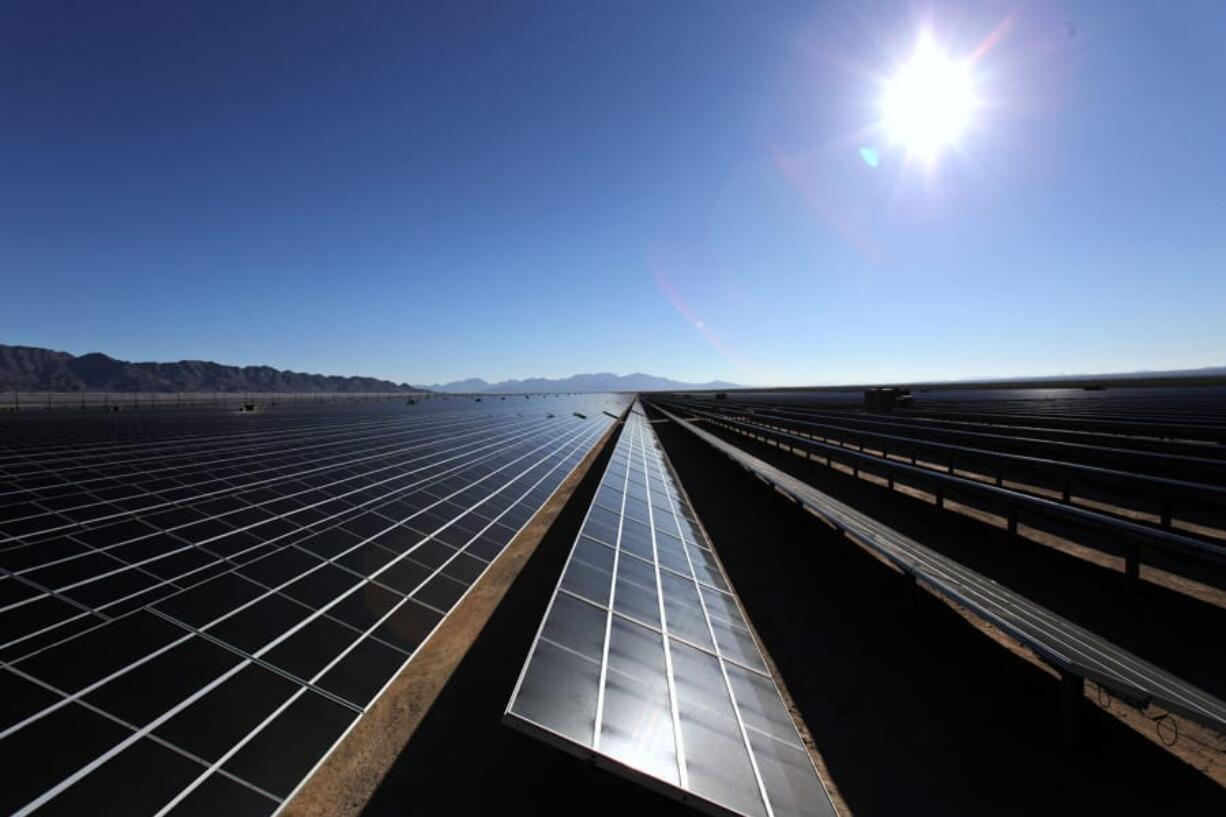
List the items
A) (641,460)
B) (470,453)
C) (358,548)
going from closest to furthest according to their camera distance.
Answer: (358,548) → (641,460) → (470,453)

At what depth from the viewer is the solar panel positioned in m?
3.84

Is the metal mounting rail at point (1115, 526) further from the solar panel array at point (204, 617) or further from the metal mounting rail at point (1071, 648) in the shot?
Answer: the solar panel array at point (204, 617)

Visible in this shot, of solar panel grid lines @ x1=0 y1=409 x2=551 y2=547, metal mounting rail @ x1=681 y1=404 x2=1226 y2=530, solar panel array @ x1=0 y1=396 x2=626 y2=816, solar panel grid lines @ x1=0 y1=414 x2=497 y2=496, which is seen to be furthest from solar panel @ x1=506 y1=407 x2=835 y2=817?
solar panel grid lines @ x1=0 y1=414 x2=497 y2=496

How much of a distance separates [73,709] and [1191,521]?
65.5 feet

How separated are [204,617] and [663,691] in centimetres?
703

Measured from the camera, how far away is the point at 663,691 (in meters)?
5.09

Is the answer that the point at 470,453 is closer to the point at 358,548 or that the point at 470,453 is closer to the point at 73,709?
the point at 358,548

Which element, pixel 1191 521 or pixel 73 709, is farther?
pixel 1191 521

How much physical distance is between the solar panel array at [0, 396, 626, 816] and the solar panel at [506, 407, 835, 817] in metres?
3.14

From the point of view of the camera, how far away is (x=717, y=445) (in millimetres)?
24734

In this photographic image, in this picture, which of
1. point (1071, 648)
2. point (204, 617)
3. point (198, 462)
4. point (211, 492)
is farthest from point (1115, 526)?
point (198, 462)

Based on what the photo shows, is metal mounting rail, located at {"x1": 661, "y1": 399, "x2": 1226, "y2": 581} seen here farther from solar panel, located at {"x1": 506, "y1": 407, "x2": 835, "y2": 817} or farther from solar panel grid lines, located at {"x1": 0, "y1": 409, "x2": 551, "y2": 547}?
solar panel grid lines, located at {"x1": 0, "y1": 409, "x2": 551, "y2": 547}

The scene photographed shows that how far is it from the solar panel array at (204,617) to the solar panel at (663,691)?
3136mm

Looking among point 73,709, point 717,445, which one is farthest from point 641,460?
point 73,709
